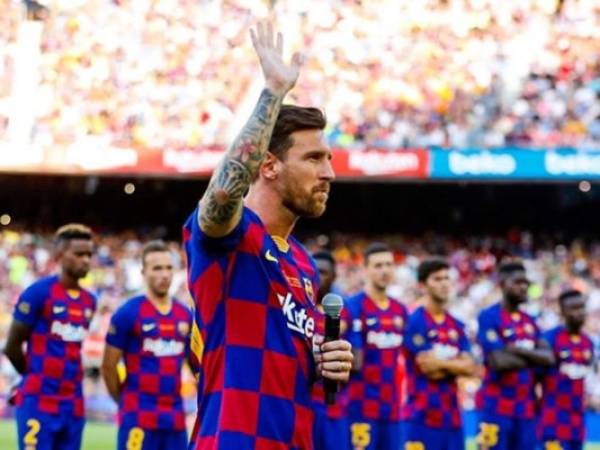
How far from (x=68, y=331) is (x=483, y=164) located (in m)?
15.2

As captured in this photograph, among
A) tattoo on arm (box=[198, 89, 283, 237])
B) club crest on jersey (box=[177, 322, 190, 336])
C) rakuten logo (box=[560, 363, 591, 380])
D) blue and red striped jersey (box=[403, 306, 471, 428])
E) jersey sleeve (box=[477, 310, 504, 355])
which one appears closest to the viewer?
tattoo on arm (box=[198, 89, 283, 237])

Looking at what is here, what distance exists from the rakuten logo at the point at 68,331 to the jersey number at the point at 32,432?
0.70 metres

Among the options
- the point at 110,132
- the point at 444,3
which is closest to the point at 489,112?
the point at 444,3

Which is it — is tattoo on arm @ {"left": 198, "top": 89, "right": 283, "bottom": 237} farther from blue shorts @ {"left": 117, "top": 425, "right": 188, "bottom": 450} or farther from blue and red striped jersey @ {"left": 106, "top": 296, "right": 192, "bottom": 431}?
blue shorts @ {"left": 117, "top": 425, "right": 188, "bottom": 450}

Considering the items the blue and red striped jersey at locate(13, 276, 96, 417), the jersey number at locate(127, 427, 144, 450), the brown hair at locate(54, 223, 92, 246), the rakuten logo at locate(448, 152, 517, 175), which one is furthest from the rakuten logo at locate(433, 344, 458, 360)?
the rakuten logo at locate(448, 152, 517, 175)

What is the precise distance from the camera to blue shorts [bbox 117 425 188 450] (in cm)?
961

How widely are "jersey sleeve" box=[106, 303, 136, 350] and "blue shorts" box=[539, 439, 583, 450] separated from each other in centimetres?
460

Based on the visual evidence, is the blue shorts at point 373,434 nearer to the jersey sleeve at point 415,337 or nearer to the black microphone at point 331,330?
the jersey sleeve at point 415,337

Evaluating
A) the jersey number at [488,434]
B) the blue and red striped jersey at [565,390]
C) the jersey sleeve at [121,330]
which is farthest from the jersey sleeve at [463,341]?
the jersey sleeve at [121,330]

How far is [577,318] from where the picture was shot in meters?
12.1

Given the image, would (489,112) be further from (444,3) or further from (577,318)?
(577,318)

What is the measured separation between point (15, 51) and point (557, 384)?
17.0m

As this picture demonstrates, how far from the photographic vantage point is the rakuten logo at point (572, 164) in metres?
23.2

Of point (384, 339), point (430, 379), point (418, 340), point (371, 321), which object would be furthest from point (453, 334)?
point (371, 321)
